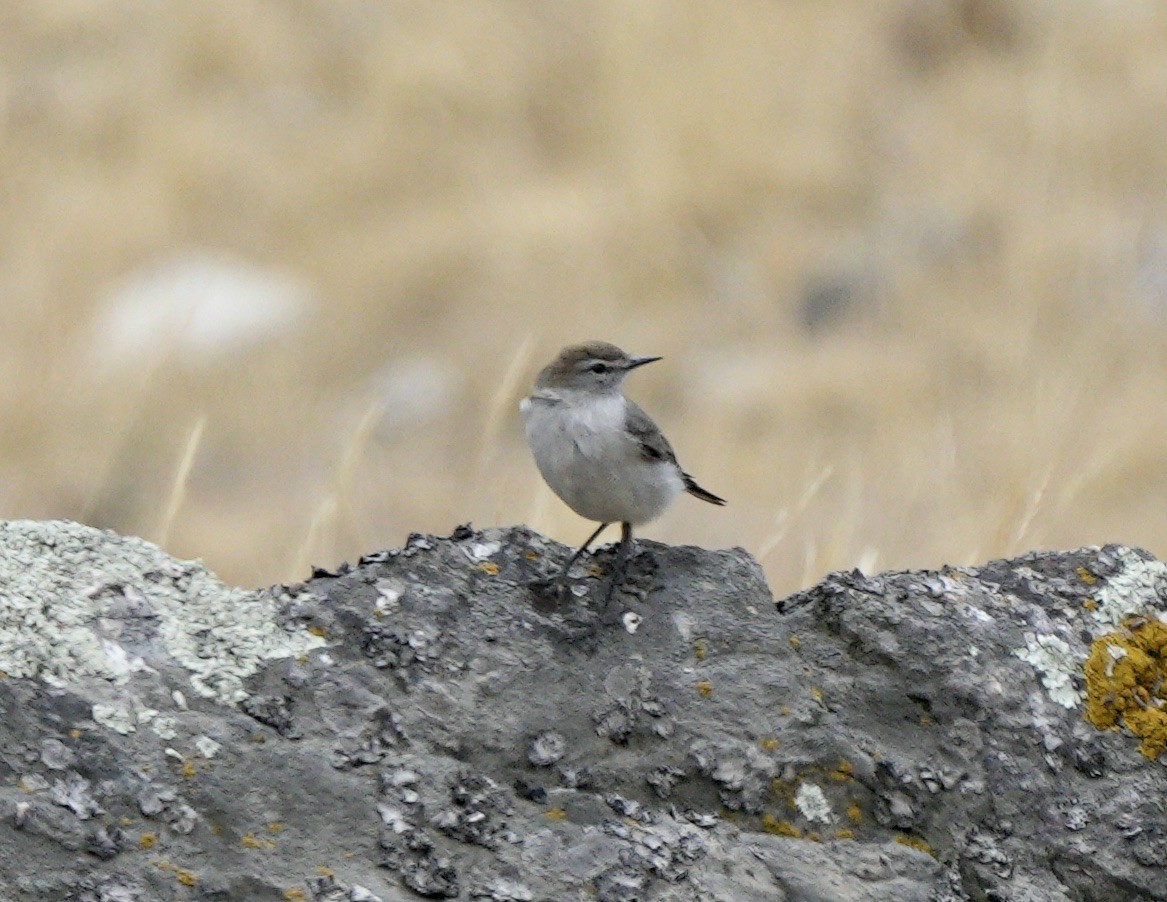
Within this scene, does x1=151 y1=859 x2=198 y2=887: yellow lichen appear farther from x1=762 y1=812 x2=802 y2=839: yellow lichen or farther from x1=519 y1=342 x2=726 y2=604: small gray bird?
x1=519 y1=342 x2=726 y2=604: small gray bird

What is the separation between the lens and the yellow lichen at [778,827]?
3.38m

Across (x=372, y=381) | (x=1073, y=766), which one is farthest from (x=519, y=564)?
(x=372, y=381)

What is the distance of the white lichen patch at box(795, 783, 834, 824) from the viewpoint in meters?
3.41

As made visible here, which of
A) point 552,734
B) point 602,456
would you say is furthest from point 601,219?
point 552,734

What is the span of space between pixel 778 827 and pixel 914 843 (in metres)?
0.27

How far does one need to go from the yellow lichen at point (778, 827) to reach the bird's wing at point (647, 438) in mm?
1591

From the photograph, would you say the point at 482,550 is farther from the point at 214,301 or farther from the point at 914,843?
the point at 214,301

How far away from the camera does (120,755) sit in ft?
9.91

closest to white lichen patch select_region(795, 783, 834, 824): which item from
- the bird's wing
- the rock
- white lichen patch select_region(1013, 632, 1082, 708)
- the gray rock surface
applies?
the gray rock surface

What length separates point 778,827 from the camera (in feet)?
11.1

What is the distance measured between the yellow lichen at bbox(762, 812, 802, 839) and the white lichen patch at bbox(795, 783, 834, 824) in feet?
0.13

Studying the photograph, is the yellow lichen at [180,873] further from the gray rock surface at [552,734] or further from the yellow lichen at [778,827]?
the yellow lichen at [778,827]

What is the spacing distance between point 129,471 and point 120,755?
11.2ft

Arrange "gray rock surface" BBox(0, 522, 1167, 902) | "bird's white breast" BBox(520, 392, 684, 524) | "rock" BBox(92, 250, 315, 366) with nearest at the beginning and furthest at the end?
"gray rock surface" BBox(0, 522, 1167, 902) → "bird's white breast" BBox(520, 392, 684, 524) → "rock" BBox(92, 250, 315, 366)
